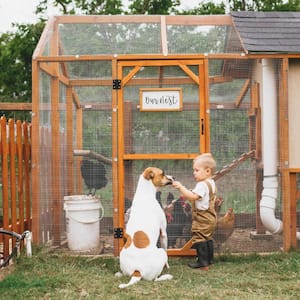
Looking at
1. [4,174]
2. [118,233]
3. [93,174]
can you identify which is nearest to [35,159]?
[4,174]

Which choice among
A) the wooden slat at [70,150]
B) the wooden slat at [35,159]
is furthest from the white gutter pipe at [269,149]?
the wooden slat at [35,159]

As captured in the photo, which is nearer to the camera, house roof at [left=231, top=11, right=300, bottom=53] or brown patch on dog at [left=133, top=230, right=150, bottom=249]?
brown patch on dog at [left=133, top=230, right=150, bottom=249]

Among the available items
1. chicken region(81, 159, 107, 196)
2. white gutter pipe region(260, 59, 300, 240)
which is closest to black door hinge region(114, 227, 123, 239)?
chicken region(81, 159, 107, 196)

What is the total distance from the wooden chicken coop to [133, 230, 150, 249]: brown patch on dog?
1049 millimetres

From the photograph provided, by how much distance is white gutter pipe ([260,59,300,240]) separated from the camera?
6609 millimetres

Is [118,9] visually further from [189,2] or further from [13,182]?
[13,182]

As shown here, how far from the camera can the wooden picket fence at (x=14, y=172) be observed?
21.0 ft

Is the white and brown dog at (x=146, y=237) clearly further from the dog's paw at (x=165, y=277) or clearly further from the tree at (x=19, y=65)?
the tree at (x=19, y=65)

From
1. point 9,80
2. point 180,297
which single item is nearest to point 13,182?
point 180,297

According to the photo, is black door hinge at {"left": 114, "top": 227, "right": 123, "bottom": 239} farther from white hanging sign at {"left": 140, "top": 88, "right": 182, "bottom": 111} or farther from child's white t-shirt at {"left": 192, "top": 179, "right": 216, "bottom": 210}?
white hanging sign at {"left": 140, "top": 88, "right": 182, "bottom": 111}

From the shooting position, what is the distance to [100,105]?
6.63 meters

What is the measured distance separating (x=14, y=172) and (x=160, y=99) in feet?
5.70

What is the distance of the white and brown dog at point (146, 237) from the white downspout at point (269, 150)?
1.25 m

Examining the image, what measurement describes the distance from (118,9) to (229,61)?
13159mm
